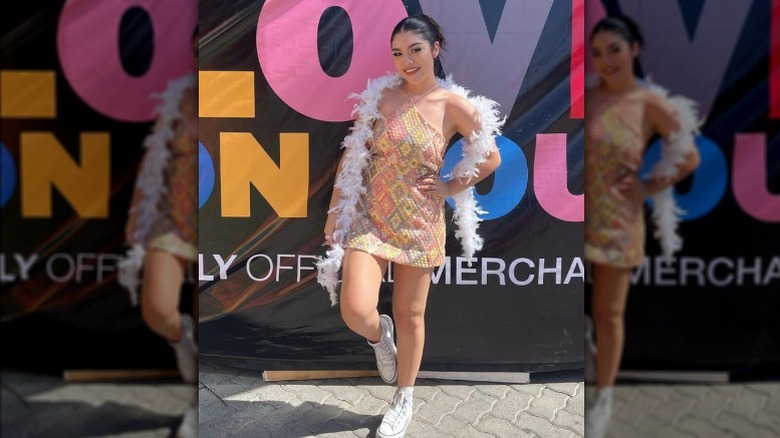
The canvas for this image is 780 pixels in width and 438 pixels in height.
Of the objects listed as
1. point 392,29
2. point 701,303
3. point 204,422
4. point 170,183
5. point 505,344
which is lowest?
point 204,422

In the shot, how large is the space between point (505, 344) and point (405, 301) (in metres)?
0.59

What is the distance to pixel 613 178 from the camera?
219cm

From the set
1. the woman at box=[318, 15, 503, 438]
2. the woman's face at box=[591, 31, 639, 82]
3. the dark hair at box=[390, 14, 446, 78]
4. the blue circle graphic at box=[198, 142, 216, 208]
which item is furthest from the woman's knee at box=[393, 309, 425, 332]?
the woman's face at box=[591, 31, 639, 82]

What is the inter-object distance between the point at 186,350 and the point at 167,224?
0.43m

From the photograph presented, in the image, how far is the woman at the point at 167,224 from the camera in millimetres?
2469

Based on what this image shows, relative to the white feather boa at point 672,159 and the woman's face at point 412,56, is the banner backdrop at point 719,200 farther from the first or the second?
the woman's face at point 412,56

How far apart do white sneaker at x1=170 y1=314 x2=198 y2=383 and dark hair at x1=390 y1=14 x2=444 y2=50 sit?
4.67ft

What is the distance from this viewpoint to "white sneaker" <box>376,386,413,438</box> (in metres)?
3.17

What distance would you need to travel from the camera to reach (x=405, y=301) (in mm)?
3205

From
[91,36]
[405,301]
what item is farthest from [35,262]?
[405,301]

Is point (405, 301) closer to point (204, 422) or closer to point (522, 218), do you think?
point (522, 218)

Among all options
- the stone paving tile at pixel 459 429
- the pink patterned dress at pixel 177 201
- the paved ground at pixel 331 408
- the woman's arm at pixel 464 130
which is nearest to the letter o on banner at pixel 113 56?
the pink patterned dress at pixel 177 201

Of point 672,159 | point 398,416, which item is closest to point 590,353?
point 672,159

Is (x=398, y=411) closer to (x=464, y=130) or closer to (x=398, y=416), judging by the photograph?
(x=398, y=416)
